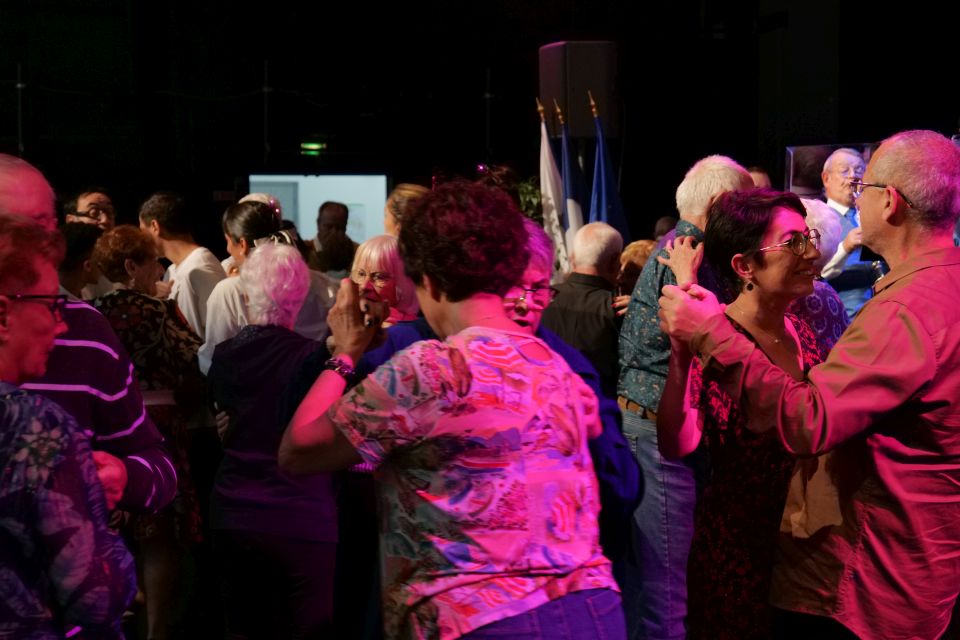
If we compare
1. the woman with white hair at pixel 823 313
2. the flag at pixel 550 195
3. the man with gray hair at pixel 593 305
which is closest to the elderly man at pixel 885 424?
the woman with white hair at pixel 823 313

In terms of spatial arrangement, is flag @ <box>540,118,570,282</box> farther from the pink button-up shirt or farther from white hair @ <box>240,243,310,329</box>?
the pink button-up shirt

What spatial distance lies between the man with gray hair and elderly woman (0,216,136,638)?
2.97 m

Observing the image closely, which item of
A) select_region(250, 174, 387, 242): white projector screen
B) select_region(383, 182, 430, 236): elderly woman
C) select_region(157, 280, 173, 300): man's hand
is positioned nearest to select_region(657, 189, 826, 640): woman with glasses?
select_region(383, 182, 430, 236): elderly woman

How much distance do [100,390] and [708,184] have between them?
2290 mm

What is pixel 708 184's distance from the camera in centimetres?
377

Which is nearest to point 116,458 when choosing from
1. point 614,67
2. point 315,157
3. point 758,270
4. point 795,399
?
point 795,399

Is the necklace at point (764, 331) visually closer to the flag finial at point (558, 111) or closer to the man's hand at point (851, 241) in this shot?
the man's hand at point (851, 241)

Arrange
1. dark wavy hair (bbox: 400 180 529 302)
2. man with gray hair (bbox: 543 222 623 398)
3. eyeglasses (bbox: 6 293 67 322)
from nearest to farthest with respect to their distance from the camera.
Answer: eyeglasses (bbox: 6 293 67 322) < dark wavy hair (bbox: 400 180 529 302) < man with gray hair (bbox: 543 222 623 398)

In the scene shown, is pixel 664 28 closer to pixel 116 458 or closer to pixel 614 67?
pixel 614 67

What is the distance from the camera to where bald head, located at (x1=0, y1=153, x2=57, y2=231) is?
222 centimetres

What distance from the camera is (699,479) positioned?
3.65 meters

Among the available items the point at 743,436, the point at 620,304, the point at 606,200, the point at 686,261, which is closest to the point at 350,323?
the point at 686,261

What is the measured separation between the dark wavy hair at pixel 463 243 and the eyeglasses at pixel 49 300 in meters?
0.59

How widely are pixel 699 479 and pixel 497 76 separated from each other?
6953 millimetres
